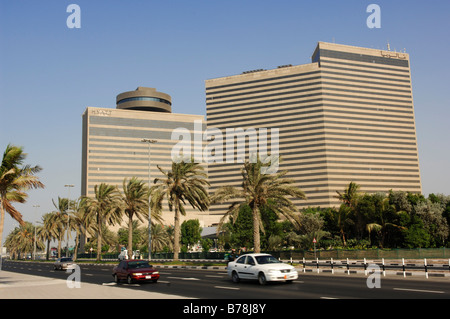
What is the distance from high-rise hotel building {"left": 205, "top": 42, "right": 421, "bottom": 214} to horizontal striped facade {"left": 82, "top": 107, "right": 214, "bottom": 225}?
98.9ft

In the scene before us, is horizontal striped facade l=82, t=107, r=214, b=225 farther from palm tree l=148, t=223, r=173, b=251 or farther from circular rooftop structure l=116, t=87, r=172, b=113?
palm tree l=148, t=223, r=173, b=251

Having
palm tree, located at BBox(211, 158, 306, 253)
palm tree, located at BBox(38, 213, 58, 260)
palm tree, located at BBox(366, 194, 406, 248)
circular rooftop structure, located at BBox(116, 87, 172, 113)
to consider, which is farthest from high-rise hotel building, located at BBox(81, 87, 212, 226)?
palm tree, located at BBox(211, 158, 306, 253)

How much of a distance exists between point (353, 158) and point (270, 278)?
14663cm

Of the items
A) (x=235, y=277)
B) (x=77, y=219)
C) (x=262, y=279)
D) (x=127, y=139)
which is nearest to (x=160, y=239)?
(x=77, y=219)

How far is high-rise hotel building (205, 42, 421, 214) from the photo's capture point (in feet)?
519

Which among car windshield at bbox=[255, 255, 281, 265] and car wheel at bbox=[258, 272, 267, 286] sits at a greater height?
car windshield at bbox=[255, 255, 281, 265]

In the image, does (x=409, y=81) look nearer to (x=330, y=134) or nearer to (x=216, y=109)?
(x=330, y=134)

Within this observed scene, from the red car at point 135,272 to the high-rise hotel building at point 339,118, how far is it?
133305mm

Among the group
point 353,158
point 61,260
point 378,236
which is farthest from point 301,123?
point 61,260

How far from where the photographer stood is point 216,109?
178500 mm

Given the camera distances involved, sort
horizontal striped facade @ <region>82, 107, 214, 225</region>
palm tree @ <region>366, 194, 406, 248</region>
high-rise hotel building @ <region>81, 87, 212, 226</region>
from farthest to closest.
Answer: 1. high-rise hotel building @ <region>81, 87, 212, 226</region>
2. horizontal striped facade @ <region>82, 107, 214, 225</region>
3. palm tree @ <region>366, 194, 406, 248</region>

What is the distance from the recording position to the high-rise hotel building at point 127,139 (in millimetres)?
161663
